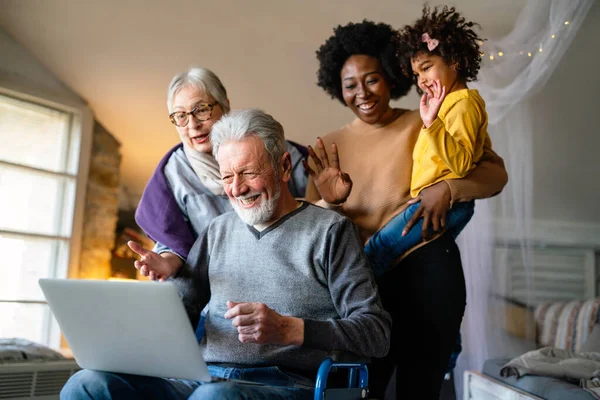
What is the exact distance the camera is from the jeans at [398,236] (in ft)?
6.19

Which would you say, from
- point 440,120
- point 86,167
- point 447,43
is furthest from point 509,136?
point 86,167

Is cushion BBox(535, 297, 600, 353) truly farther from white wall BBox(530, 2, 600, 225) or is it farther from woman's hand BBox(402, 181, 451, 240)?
woman's hand BBox(402, 181, 451, 240)

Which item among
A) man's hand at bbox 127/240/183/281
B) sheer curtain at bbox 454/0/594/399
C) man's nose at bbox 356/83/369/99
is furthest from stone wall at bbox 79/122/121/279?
man's nose at bbox 356/83/369/99

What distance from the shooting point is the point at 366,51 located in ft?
7.20

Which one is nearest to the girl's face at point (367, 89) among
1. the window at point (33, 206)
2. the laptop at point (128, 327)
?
the laptop at point (128, 327)

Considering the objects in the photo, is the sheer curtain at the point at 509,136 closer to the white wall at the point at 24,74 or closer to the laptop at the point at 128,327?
A: the laptop at the point at 128,327

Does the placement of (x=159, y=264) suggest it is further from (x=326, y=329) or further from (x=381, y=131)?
(x=381, y=131)

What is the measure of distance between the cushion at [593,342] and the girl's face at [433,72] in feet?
8.50

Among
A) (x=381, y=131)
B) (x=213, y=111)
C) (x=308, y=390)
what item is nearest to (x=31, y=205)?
(x=213, y=111)

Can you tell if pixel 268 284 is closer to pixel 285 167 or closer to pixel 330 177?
pixel 285 167

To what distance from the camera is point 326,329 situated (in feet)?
4.87

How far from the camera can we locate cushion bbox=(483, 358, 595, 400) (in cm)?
282

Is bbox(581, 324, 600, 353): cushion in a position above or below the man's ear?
below

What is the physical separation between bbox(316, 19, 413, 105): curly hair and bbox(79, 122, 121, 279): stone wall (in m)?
3.78
